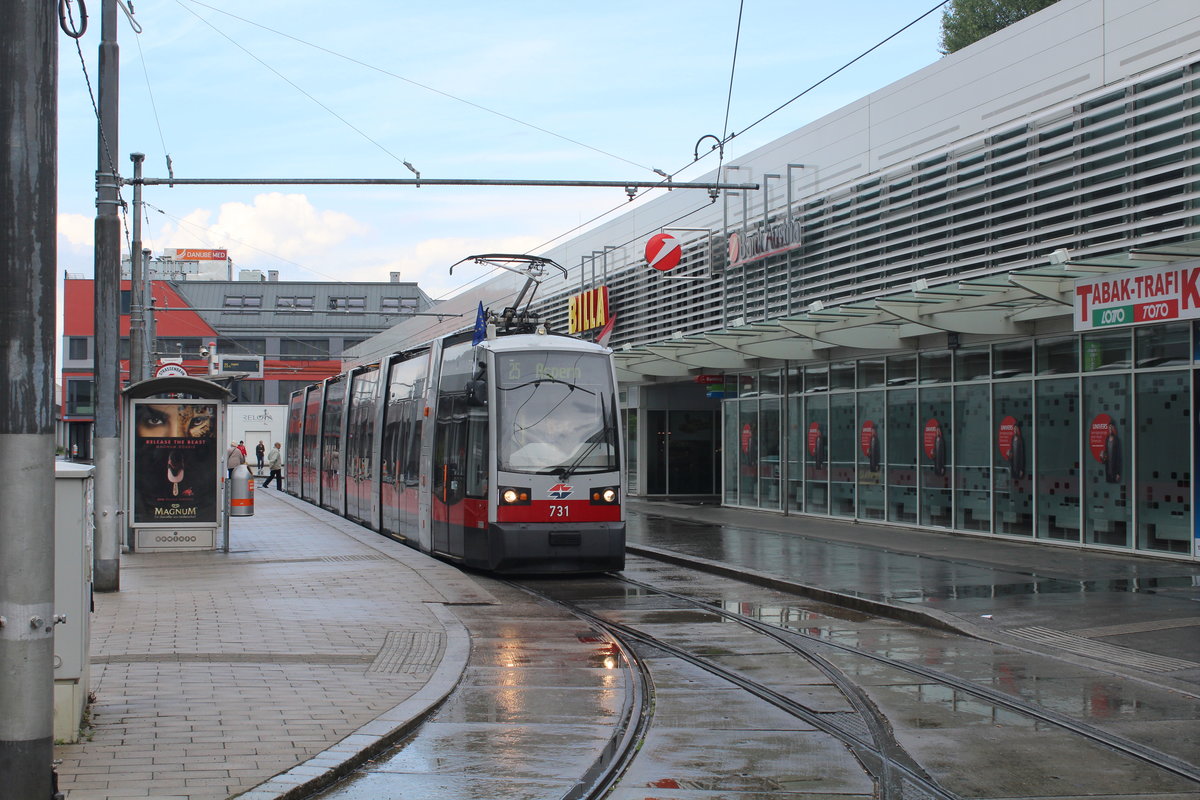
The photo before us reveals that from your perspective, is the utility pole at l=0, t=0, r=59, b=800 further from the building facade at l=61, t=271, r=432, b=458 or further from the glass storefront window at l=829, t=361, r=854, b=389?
the building facade at l=61, t=271, r=432, b=458

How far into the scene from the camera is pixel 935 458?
2217 cm

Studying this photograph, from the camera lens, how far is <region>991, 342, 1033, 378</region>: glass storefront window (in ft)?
64.9

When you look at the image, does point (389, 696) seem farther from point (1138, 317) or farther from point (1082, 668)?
point (1138, 317)

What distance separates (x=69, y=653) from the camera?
6.81 metres

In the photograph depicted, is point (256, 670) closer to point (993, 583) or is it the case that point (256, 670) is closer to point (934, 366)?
point (993, 583)

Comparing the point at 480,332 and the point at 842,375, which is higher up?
the point at 480,332

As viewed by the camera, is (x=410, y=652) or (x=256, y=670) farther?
(x=410, y=652)

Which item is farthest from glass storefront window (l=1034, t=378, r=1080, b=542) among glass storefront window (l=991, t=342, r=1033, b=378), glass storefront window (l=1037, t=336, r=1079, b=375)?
glass storefront window (l=991, t=342, r=1033, b=378)

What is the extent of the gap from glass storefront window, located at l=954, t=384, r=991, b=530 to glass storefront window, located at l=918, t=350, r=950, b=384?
1.80ft

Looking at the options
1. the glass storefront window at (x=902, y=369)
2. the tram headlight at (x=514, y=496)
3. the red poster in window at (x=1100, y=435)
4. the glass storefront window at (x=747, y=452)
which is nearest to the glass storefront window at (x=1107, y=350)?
the red poster in window at (x=1100, y=435)

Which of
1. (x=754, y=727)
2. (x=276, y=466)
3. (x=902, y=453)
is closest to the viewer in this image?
(x=754, y=727)

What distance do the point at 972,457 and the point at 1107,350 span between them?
377cm

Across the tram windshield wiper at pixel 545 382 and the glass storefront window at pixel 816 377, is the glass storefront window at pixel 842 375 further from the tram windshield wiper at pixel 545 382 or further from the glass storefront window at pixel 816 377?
the tram windshield wiper at pixel 545 382

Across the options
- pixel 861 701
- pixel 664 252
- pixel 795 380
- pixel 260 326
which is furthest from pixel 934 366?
pixel 260 326
